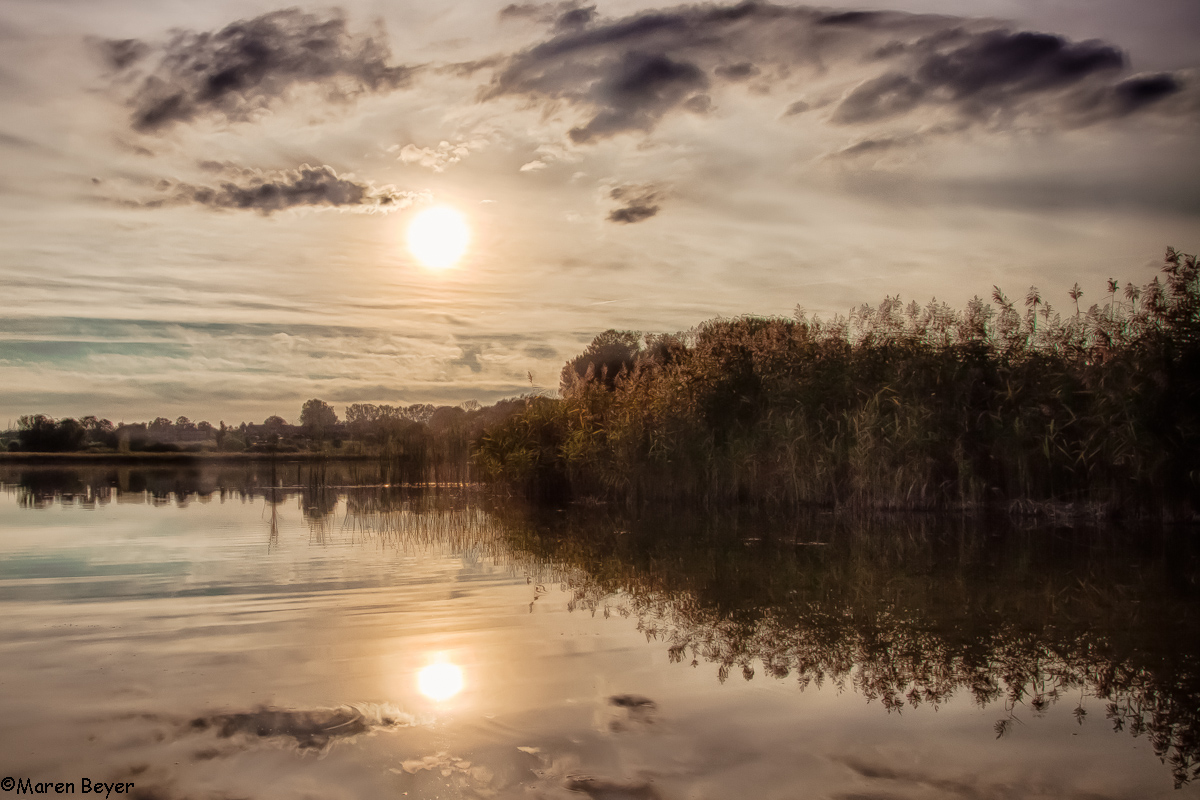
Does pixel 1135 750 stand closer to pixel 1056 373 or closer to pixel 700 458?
pixel 1056 373

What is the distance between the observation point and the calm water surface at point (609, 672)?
300cm

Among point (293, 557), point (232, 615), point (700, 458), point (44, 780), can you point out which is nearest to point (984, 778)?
point (44, 780)

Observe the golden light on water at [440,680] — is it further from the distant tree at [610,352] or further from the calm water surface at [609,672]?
the distant tree at [610,352]

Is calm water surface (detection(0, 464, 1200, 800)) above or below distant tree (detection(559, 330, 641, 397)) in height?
below

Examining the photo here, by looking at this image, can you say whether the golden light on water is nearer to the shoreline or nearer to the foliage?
the foliage

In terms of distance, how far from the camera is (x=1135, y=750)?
10.6ft

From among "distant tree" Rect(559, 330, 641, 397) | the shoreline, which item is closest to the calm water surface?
"distant tree" Rect(559, 330, 641, 397)

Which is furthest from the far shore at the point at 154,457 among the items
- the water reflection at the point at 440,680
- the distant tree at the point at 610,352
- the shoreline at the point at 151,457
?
the water reflection at the point at 440,680

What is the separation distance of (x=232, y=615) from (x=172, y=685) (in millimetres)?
1713

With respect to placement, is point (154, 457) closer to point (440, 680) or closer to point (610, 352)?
point (610, 352)

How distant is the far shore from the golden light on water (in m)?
33.4

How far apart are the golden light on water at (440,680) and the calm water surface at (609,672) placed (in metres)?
0.02

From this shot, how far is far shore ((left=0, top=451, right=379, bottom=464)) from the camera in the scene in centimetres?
3706

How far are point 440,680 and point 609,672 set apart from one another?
834 millimetres
